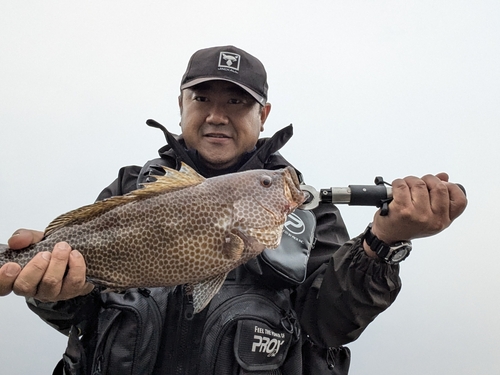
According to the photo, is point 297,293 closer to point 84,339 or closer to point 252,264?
point 252,264

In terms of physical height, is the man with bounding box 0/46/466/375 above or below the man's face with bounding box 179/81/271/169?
below

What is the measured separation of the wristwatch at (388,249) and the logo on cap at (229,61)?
5.89ft

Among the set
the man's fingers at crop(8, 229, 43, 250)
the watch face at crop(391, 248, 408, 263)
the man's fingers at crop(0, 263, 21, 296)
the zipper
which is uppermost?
the watch face at crop(391, 248, 408, 263)

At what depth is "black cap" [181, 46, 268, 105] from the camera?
397 centimetres

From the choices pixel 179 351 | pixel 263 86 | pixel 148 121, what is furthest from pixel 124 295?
pixel 263 86

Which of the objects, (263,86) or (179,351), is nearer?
(179,351)

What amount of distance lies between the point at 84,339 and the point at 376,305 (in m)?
2.17

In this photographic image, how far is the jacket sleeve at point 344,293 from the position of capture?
319 cm

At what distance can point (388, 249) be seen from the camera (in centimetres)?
297

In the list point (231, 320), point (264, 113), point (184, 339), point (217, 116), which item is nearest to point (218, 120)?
point (217, 116)

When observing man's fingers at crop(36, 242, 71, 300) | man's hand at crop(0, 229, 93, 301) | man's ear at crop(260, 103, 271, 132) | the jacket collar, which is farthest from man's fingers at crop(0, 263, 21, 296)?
man's ear at crop(260, 103, 271, 132)

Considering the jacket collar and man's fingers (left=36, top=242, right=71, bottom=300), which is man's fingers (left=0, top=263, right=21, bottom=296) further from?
the jacket collar

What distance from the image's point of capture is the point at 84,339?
12.1 ft

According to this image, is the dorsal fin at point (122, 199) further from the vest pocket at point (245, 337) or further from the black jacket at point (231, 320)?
the vest pocket at point (245, 337)
